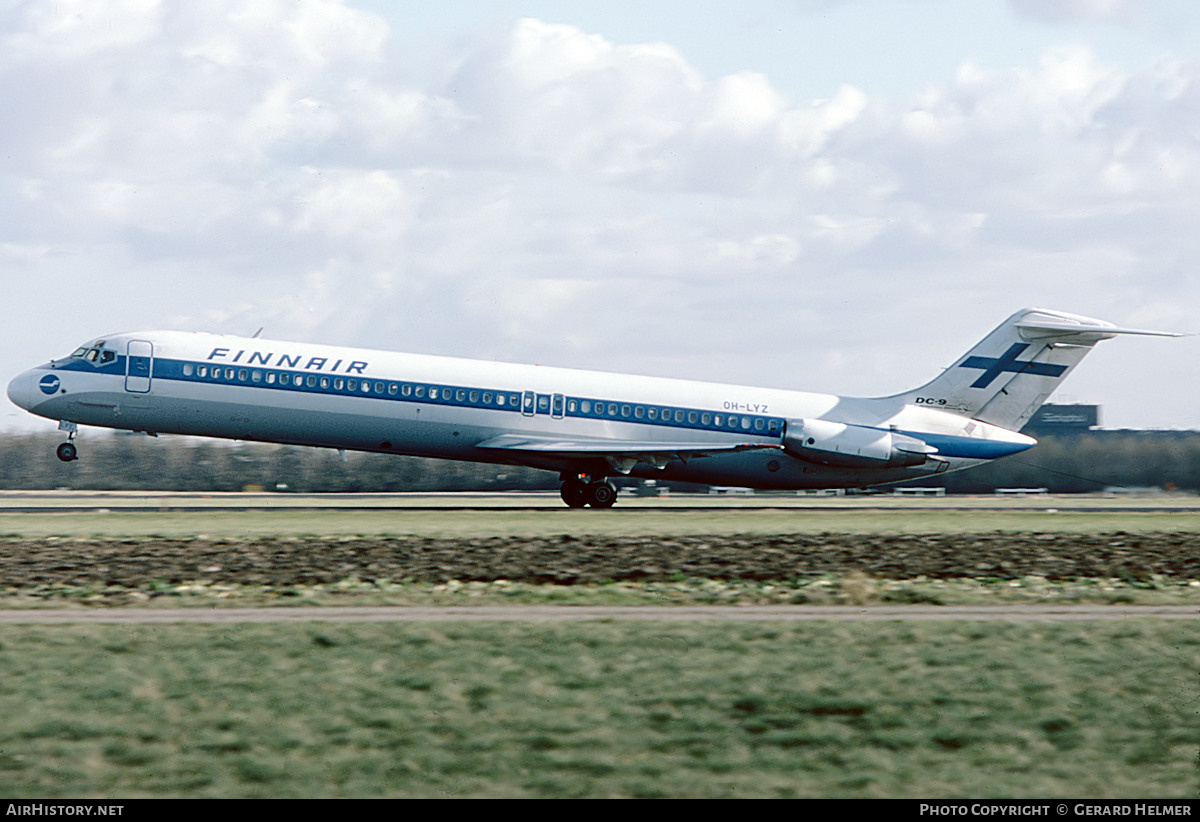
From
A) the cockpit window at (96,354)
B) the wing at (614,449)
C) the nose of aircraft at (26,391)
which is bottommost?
the wing at (614,449)

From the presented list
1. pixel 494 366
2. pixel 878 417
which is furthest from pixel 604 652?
pixel 878 417

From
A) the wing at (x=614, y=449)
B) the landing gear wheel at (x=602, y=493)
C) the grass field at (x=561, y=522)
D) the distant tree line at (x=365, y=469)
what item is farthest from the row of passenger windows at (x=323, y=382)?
the distant tree line at (x=365, y=469)

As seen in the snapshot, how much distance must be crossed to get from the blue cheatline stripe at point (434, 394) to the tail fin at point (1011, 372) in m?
7.17

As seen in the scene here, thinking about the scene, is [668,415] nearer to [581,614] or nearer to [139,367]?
[139,367]

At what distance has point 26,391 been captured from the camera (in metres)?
36.3

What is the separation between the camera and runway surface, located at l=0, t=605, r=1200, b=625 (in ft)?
53.3

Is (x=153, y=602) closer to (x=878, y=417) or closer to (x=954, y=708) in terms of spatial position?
(x=954, y=708)

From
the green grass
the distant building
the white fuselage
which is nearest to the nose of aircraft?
the white fuselage

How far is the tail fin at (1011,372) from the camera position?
41094 mm

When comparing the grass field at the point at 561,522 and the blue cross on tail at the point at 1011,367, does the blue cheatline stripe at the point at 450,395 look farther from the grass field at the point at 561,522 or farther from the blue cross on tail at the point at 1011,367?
the blue cross on tail at the point at 1011,367

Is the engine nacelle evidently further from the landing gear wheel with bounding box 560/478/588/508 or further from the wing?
the landing gear wheel with bounding box 560/478/588/508

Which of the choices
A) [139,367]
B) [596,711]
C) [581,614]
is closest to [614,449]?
[139,367]

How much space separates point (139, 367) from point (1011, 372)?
26.5 meters

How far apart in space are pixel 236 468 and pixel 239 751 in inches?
2215
